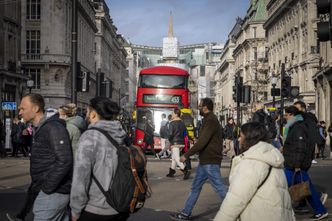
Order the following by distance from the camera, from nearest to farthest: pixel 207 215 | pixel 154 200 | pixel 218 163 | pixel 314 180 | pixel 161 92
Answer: pixel 218 163 → pixel 207 215 → pixel 154 200 → pixel 314 180 → pixel 161 92

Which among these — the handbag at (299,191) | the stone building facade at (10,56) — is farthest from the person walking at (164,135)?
the stone building facade at (10,56)

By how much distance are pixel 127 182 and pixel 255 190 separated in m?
1.02

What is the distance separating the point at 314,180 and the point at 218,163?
7760mm

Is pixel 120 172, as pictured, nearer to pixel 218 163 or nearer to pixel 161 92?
pixel 218 163

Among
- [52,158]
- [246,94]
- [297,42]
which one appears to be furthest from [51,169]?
[297,42]

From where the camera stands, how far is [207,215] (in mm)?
10234

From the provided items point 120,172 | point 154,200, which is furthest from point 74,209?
point 154,200

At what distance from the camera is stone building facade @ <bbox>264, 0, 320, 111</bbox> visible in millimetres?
56031

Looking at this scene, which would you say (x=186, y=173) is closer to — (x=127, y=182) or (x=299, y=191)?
(x=299, y=191)

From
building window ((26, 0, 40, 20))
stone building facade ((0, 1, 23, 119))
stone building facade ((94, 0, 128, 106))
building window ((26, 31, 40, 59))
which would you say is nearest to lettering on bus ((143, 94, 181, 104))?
stone building facade ((0, 1, 23, 119))

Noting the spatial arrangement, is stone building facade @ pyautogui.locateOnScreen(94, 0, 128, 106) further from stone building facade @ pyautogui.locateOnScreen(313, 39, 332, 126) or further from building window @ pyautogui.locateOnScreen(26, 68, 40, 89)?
stone building facade @ pyautogui.locateOnScreen(313, 39, 332, 126)

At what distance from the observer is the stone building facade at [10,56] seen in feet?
134

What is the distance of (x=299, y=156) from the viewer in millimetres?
10039

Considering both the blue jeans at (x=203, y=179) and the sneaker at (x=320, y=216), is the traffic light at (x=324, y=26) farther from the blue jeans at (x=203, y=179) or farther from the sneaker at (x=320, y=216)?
the sneaker at (x=320, y=216)
